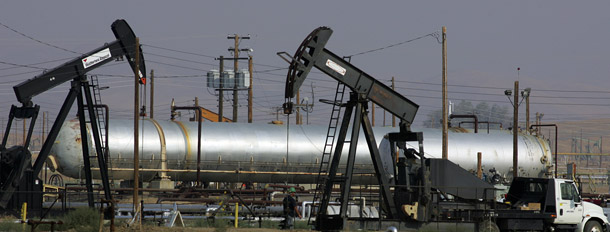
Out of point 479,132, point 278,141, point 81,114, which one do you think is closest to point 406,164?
point 81,114

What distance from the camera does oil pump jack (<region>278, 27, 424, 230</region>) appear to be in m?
21.2

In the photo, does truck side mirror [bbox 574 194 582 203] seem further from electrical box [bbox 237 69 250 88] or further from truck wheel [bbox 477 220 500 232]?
electrical box [bbox 237 69 250 88]

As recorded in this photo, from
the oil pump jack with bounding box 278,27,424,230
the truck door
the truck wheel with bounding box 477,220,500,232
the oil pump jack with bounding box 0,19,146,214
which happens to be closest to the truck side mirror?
the truck door

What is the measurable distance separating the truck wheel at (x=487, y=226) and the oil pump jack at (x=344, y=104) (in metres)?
2.25

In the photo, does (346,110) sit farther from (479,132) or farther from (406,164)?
(479,132)

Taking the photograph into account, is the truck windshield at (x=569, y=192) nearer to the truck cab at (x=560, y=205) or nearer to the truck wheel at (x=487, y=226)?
the truck cab at (x=560, y=205)

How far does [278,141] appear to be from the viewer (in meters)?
37.5

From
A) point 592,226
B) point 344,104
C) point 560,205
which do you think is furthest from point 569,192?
point 344,104

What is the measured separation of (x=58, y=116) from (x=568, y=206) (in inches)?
623

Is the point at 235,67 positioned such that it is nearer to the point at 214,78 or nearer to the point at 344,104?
the point at 214,78

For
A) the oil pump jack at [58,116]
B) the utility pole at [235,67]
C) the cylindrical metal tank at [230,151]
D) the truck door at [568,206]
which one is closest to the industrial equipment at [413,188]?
the truck door at [568,206]

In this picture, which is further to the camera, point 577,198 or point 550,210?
point 577,198

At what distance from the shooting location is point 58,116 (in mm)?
26812

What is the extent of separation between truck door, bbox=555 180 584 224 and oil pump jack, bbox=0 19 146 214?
540 inches
